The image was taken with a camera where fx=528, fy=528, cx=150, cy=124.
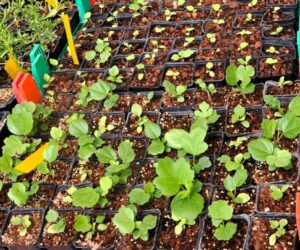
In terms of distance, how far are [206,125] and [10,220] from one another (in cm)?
71

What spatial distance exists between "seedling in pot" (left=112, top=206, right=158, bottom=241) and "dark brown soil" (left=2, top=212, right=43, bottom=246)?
28cm

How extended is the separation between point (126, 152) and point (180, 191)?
0.88ft

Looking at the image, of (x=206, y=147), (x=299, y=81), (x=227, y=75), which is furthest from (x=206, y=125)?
(x=299, y=81)

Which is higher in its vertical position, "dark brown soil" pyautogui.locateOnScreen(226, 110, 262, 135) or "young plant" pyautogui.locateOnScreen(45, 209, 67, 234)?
"dark brown soil" pyautogui.locateOnScreen(226, 110, 262, 135)

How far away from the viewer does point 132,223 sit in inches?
60.4

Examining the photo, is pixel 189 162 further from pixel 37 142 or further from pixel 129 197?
pixel 37 142

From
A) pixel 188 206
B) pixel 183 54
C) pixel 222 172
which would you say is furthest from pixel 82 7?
pixel 188 206

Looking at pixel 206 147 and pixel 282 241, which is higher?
pixel 206 147

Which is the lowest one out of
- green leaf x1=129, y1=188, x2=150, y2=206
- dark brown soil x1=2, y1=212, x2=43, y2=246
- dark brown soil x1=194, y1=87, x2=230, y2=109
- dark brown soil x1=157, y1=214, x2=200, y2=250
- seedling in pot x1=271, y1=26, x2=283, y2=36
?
dark brown soil x1=2, y1=212, x2=43, y2=246

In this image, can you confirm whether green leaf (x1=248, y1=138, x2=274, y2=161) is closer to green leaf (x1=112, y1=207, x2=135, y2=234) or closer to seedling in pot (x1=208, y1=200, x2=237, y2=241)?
seedling in pot (x1=208, y1=200, x2=237, y2=241)

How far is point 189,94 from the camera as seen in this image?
6.48ft

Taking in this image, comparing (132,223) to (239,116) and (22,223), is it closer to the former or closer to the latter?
(22,223)

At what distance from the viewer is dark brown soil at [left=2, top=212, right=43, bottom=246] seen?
1.64 m

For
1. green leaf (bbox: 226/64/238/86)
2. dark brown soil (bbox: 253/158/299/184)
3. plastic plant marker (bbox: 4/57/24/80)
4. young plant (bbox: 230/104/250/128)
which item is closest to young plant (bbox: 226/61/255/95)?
green leaf (bbox: 226/64/238/86)
